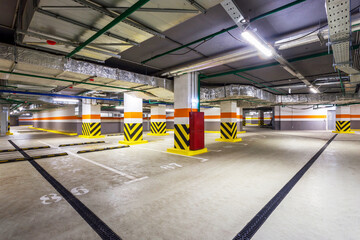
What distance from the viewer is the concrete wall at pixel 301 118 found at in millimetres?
20781

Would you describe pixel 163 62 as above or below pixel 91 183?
above

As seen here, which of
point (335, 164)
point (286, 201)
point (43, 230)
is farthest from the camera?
point (335, 164)

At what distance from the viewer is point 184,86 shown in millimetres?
7188

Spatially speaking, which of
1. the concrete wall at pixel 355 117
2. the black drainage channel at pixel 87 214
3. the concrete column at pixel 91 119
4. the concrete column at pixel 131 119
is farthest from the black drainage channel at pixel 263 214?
the concrete wall at pixel 355 117

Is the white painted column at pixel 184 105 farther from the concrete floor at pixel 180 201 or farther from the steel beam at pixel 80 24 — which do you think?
the steel beam at pixel 80 24

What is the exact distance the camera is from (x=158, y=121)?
1608 cm

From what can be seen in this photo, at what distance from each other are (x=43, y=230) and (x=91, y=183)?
1611 millimetres

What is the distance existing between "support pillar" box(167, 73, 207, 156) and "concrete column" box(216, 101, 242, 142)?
14.8 ft

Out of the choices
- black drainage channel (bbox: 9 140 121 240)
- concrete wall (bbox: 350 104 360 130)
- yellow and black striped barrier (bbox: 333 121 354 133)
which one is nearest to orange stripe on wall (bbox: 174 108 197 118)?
black drainage channel (bbox: 9 140 121 240)

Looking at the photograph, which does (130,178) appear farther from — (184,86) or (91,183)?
(184,86)

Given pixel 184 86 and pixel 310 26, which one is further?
pixel 184 86

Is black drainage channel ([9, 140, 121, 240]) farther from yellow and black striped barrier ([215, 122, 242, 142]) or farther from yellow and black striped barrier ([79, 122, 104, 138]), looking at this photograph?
yellow and black striped barrier ([79, 122, 104, 138])

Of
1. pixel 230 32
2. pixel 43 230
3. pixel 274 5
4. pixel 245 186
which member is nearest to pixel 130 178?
pixel 43 230

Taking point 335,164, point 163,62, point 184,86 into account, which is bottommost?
point 335,164
